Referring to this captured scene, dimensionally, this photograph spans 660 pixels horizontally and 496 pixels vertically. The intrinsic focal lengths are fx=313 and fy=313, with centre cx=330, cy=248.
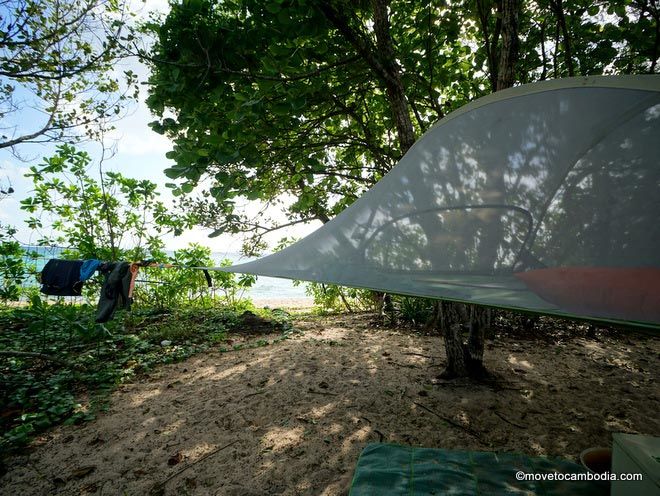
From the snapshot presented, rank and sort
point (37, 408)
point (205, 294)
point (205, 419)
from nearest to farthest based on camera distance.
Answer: point (205, 419)
point (37, 408)
point (205, 294)

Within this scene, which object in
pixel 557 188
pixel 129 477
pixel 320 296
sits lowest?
pixel 129 477

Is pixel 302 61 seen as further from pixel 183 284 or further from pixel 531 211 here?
pixel 183 284

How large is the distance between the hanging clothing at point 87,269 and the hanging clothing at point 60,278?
0.14ft

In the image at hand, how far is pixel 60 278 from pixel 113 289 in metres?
0.42

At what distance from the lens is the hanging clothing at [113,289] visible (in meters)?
2.56

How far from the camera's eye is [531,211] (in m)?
0.88

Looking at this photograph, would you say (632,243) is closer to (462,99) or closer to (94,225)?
(462,99)

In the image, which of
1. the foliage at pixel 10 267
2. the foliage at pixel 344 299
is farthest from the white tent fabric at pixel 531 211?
the foliage at pixel 10 267

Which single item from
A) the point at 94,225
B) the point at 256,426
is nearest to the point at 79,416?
the point at 256,426

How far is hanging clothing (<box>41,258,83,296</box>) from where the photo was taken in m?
2.53

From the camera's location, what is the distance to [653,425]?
173cm

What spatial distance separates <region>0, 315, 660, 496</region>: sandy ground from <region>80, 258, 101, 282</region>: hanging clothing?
0.95 m

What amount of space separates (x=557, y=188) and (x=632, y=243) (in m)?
0.22

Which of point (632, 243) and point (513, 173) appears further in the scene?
point (513, 173)
